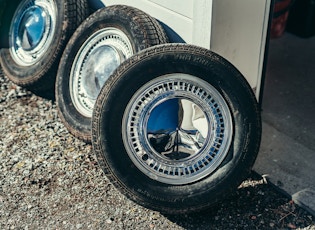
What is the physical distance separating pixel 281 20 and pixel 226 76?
238 cm

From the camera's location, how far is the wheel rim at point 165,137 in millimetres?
3711

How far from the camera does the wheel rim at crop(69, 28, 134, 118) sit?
4.39m

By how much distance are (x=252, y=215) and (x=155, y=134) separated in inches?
34.2

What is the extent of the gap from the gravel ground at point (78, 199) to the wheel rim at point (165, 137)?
0.32 meters

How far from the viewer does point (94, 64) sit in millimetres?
4527

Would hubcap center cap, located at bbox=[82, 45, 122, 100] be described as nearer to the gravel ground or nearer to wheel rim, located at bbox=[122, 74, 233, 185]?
the gravel ground

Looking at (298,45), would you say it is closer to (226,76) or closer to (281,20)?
(281,20)

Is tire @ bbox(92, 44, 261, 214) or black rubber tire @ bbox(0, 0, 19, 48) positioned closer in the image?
tire @ bbox(92, 44, 261, 214)

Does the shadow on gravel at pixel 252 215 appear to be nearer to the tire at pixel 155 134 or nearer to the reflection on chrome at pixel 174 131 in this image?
the tire at pixel 155 134

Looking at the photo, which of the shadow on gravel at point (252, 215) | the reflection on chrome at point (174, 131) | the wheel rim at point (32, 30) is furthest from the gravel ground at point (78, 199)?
the wheel rim at point (32, 30)

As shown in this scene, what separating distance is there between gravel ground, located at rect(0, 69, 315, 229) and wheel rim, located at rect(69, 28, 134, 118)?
1.10 ft

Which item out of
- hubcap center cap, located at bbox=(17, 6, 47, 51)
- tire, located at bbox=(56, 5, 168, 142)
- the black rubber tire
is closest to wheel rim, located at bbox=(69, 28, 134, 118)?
tire, located at bbox=(56, 5, 168, 142)

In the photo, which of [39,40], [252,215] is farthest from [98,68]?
[252,215]

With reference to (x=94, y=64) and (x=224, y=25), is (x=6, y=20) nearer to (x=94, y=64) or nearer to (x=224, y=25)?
(x=94, y=64)
